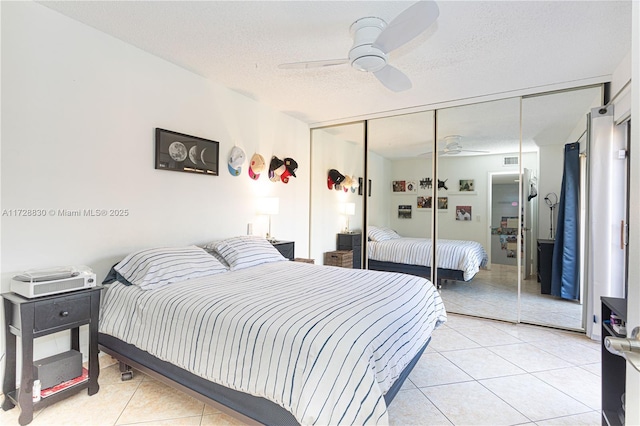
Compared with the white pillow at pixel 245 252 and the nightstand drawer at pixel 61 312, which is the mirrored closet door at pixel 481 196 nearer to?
the white pillow at pixel 245 252

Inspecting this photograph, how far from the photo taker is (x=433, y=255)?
13.3 ft

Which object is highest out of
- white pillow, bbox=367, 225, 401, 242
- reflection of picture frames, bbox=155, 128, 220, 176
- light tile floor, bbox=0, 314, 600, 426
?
reflection of picture frames, bbox=155, 128, 220, 176

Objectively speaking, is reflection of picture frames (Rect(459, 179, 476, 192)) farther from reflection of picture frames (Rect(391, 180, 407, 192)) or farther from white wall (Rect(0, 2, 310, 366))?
white wall (Rect(0, 2, 310, 366))

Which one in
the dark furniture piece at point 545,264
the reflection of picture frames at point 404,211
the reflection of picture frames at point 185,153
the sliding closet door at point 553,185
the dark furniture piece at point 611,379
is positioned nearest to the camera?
the dark furniture piece at point 611,379

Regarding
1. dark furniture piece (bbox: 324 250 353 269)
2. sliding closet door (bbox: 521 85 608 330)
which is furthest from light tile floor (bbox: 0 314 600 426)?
dark furniture piece (bbox: 324 250 353 269)

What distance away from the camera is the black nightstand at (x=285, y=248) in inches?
151

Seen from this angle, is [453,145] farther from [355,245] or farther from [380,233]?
[355,245]

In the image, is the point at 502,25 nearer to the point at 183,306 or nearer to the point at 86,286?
the point at 183,306

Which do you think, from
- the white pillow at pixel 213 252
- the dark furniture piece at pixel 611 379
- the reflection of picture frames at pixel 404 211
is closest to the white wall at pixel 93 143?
the white pillow at pixel 213 252

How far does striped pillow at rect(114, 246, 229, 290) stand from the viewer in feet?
7.44

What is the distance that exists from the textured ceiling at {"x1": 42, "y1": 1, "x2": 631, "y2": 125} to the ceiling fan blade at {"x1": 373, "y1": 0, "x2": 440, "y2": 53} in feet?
0.92

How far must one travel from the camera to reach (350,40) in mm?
2504

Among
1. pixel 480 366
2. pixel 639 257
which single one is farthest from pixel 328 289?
pixel 639 257

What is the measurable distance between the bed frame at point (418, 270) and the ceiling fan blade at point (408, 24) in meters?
2.83
